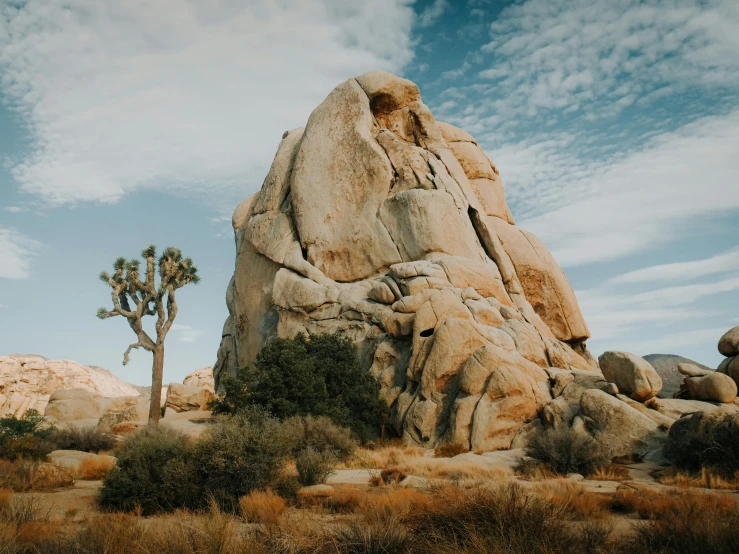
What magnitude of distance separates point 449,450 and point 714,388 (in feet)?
32.2

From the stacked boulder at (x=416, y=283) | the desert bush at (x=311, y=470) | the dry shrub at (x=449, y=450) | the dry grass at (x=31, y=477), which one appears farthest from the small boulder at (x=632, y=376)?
the dry grass at (x=31, y=477)

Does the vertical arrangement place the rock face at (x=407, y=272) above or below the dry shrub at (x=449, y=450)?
above

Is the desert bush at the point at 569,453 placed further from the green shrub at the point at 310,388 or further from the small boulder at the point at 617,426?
the green shrub at the point at 310,388

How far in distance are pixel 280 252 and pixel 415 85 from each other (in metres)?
15.5

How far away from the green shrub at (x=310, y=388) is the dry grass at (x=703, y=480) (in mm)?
11518

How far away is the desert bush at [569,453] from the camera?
562 inches

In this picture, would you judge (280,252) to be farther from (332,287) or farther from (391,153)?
(391,153)

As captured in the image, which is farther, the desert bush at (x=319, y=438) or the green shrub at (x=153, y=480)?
the desert bush at (x=319, y=438)

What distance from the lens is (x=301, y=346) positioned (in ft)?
80.4

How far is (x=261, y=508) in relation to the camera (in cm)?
895

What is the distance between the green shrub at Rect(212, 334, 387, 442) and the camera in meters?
21.7

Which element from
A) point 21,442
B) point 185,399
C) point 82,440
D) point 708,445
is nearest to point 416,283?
point 708,445

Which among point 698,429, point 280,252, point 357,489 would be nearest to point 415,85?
point 280,252

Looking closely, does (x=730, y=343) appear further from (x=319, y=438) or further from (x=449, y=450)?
(x=319, y=438)
